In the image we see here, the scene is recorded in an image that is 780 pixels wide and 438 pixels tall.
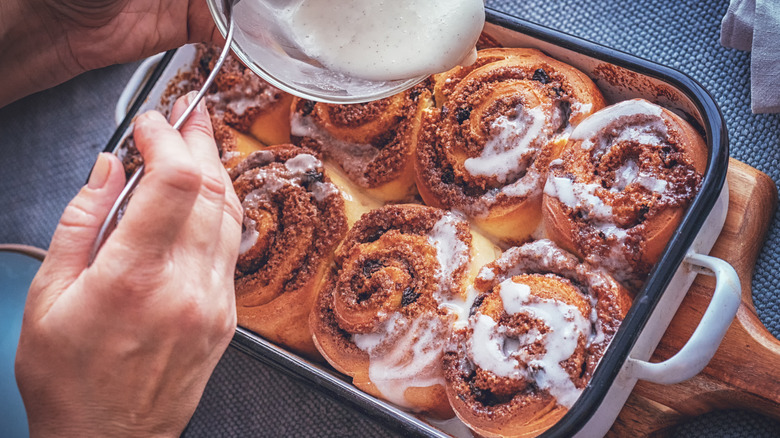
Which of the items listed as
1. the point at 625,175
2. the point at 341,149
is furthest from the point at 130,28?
the point at 625,175

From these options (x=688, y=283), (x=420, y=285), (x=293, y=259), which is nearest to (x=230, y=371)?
(x=293, y=259)

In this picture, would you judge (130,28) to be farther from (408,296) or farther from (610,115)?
(610,115)

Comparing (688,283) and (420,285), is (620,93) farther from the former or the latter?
(420,285)

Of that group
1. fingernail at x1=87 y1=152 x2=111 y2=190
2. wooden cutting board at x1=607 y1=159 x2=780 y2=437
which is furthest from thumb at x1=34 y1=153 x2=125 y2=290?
wooden cutting board at x1=607 y1=159 x2=780 y2=437

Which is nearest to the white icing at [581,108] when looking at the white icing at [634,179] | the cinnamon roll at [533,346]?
the white icing at [634,179]

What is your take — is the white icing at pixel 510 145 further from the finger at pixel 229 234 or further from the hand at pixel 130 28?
the hand at pixel 130 28

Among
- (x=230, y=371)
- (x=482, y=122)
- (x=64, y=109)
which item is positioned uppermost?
(x=482, y=122)
